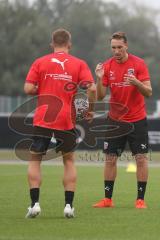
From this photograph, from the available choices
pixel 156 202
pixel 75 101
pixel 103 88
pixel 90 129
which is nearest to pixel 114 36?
pixel 103 88

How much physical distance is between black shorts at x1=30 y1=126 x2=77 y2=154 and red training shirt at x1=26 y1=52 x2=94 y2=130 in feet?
0.28

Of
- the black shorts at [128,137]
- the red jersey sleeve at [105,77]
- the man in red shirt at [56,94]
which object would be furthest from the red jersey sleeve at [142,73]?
the man in red shirt at [56,94]

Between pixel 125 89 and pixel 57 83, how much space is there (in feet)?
5.92

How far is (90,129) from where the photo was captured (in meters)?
26.4

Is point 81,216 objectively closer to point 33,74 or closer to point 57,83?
point 57,83

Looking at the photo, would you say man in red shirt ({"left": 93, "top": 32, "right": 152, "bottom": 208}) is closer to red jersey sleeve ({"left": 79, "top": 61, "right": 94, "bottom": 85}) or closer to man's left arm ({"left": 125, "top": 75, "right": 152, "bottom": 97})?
man's left arm ({"left": 125, "top": 75, "right": 152, "bottom": 97})

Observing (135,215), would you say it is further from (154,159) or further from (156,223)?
(154,159)

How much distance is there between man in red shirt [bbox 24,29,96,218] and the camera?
31.6ft

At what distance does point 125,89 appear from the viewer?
1121 cm

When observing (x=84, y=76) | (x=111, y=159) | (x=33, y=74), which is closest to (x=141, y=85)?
(x=111, y=159)

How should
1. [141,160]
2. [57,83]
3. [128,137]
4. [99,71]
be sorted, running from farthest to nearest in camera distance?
[128,137] < [141,160] < [99,71] < [57,83]

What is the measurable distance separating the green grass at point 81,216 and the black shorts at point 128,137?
30.6 inches

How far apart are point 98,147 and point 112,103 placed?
57.5 ft

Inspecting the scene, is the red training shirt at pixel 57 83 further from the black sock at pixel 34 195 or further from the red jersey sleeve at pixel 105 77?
the red jersey sleeve at pixel 105 77
